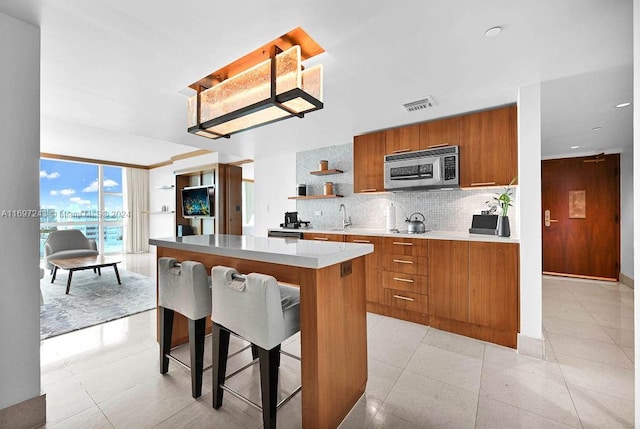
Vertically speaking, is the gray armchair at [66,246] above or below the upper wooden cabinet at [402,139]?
below

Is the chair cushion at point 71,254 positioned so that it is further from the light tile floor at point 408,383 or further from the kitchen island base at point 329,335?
the kitchen island base at point 329,335

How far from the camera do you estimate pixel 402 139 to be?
3363mm

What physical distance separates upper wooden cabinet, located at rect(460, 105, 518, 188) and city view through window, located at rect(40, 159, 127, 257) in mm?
8325

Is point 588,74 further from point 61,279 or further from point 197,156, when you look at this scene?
point 61,279

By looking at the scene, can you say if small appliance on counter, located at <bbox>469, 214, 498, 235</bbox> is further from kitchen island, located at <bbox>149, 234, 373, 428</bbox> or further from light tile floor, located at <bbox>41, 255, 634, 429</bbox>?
kitchen island, located at <bbox>149, 234, 373, 428</bbox>

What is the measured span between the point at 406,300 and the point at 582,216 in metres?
4.18

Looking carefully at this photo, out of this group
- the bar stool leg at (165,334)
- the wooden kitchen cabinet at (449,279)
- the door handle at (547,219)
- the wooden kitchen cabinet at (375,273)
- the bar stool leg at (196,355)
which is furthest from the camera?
the door handle at (547,219)

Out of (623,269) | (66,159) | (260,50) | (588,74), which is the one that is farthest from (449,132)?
(66,159)

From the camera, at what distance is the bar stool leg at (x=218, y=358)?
1.62 m

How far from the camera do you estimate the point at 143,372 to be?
2023 millimetres

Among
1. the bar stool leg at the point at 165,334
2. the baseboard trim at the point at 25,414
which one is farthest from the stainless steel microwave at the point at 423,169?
the baseboard trim at the point at 25,414

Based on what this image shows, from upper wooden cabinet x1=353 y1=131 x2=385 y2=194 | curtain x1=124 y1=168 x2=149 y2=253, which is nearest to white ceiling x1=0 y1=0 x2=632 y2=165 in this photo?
upper wooden cabinet x1=353 y1=131 x2=385 y2=194

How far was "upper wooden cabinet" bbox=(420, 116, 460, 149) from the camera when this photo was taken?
2988 millimetres

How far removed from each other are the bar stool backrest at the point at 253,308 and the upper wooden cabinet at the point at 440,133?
258 centimetres
